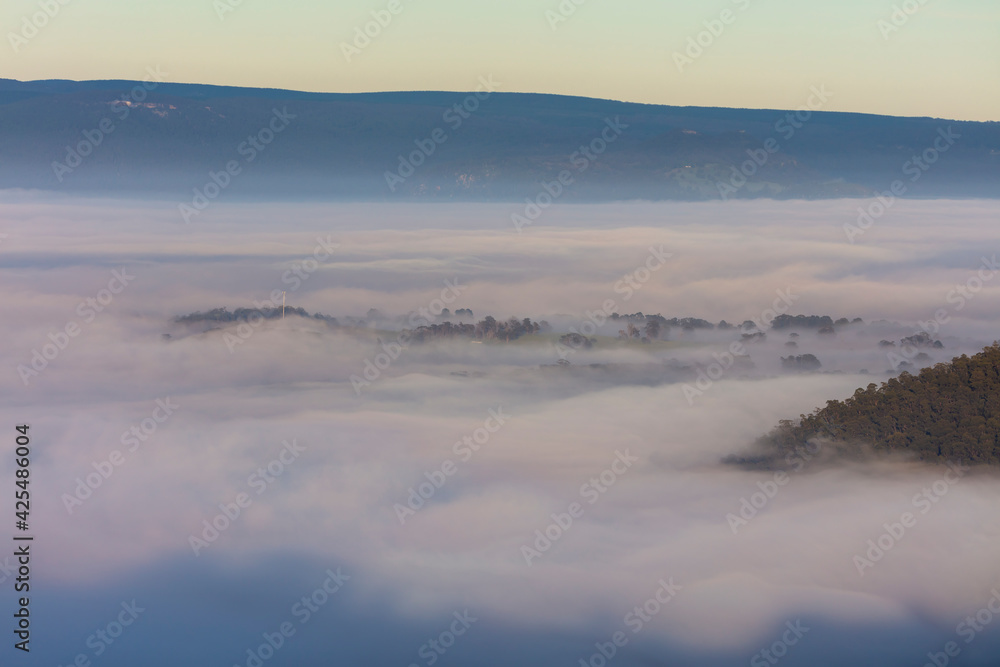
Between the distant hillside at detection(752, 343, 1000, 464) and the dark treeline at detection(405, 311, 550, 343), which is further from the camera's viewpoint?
the dark treeline at detection(405, 311, 550, 343)

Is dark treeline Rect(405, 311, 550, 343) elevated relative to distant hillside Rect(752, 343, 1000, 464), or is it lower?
elevated

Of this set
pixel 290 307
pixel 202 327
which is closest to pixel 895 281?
pixel 290 307

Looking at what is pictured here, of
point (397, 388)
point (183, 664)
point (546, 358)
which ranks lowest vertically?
point (183, 664)

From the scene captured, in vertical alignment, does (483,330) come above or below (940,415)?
above

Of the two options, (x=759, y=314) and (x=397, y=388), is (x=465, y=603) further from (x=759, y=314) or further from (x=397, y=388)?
(x=759, y=314)

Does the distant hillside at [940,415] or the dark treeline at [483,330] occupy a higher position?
the dark treeline at [483,330]

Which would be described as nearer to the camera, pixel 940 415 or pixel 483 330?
pixel 940 415

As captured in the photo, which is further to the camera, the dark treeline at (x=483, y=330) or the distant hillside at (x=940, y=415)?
the dark treeline at (x=483, y=330)

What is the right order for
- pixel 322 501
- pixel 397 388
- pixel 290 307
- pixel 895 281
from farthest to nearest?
pixel 895 281, pixel 290 307, pixel 397 388, pixel 322 501
